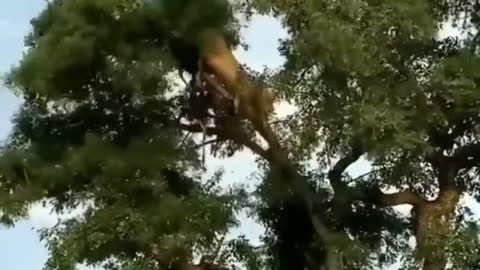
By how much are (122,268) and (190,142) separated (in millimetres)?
668

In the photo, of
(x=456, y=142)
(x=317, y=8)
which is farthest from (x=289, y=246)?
(x=317, y=8)

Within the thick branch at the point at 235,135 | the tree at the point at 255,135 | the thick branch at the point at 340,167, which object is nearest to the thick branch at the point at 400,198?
the tree at the point at 255,135

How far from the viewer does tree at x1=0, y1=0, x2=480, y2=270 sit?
3816mm

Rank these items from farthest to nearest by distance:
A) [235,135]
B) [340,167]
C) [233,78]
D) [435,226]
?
[235,135]
[340,167]
[233,78]
[435,226]

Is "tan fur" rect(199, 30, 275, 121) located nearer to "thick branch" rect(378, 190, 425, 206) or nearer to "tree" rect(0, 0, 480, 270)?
"tree" rect(0, 0, 480, 270)

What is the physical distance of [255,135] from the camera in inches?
178

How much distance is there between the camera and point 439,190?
4.45 m

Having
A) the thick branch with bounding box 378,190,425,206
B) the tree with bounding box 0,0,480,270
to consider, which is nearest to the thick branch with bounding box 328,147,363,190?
the tree with bounding box 0,0,480,270

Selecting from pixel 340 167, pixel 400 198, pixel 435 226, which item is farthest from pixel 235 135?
pixel 435 226

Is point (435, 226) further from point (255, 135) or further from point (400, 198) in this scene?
point (255, 135)

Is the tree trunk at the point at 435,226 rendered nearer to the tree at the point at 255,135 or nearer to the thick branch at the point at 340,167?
the tree at the point at 255,135

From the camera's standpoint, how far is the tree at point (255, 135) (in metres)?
3.82

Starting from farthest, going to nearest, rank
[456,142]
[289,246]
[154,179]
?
1. [289,246]
2. [456,142]
3. [154,179]

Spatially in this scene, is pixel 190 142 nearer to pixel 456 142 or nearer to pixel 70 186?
pixel 70 186
